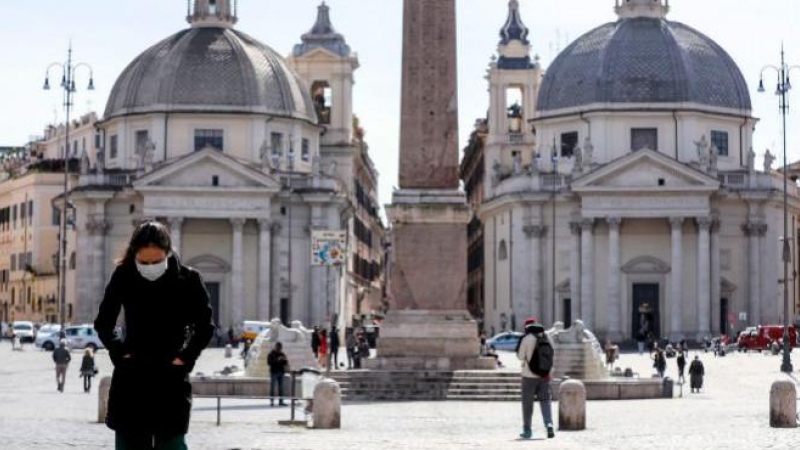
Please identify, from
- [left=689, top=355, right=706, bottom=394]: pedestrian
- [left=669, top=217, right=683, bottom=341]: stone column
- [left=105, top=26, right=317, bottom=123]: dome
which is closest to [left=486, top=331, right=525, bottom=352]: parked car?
[left=669, top=217, right=683, bottom=341]: stone column

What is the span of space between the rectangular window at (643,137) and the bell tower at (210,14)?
956 inches

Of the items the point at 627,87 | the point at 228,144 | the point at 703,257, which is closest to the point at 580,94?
the point at 627,87

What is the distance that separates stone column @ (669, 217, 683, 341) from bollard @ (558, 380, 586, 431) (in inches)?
2582

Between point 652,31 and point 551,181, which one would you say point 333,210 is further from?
point 652,31

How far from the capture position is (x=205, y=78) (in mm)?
100812

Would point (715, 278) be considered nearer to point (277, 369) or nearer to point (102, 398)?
point (277, 369)

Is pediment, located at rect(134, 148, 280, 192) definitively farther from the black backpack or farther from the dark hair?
the dark hair

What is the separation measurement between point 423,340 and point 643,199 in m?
54.4

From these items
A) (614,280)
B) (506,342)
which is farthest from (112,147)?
(506,342)

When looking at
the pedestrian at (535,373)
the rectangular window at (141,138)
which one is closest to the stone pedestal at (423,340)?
the pedestrian at (535,373)

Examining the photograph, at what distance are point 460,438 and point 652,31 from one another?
7611 centimetres

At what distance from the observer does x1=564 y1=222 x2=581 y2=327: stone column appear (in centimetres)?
9638

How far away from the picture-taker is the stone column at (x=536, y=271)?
99.4 meters

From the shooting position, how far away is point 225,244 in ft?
324
